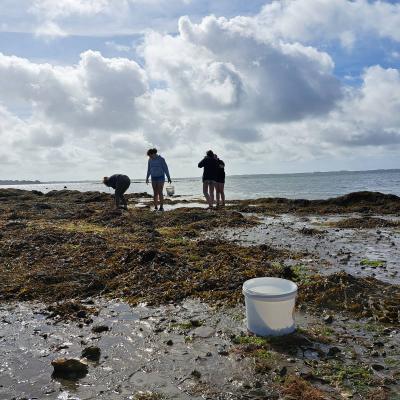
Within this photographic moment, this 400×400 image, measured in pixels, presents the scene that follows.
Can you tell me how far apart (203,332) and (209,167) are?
1296 centimetres

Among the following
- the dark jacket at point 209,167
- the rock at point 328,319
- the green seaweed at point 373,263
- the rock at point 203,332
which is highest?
the dark jacket at point 209,167

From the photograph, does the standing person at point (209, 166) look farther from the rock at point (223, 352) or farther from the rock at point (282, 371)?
the rock at point (282, 371)

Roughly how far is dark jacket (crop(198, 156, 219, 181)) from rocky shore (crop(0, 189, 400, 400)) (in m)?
6.82

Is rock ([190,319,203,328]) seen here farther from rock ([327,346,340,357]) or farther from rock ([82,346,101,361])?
rock ([327,346,340,357])

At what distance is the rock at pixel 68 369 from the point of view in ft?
12.3

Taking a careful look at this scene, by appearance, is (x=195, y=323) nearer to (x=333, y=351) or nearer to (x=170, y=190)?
(x=333, y=351)

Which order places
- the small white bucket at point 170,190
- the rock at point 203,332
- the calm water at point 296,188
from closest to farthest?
the rock at point 203,332, the small white bucket at point 170,190, the calm water at point 296,188

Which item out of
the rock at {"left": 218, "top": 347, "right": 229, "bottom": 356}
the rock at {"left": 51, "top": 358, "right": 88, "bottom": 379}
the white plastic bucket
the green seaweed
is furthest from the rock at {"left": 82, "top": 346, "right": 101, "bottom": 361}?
the green seaweed

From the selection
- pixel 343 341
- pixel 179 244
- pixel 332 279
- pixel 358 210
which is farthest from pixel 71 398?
pixel 358 210

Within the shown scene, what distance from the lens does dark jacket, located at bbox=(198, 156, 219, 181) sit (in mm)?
17281

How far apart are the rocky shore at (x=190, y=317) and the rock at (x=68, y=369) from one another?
0.04 meters

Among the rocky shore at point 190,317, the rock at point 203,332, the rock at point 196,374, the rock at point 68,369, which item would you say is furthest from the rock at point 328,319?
the rock at point 68,369

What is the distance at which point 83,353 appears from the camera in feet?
13.6

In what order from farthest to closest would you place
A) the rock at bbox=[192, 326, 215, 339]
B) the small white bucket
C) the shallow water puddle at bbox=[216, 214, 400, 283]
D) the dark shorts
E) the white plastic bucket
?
1. the small white bucket
2. the dark shorts
3. the shallow water puddle at bbox=[216, 214, 400, 283]
4. the rock at bbox=[192, 326, 215, 339]
5. the white plastic bucket
